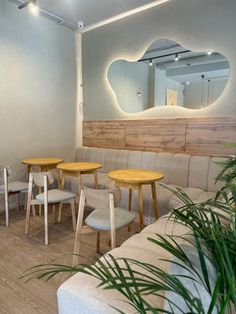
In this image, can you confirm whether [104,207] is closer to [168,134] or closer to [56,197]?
[56,197]

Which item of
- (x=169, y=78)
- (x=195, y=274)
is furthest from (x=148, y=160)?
(x=195, y=274)

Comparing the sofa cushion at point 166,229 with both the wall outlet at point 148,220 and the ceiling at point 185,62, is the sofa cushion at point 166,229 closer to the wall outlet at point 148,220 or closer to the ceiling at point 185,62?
the wall outlet at point 148,220

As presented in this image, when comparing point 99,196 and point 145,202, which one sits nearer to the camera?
point 99,196

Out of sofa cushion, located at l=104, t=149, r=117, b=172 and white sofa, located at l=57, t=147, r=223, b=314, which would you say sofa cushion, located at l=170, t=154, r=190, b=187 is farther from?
sofa cushion, located at l=104, t=149, r=117, b=172

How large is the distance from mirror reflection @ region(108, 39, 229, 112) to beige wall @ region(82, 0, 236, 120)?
80 mm

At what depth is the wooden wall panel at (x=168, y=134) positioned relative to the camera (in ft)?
9.39

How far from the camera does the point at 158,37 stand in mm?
3215

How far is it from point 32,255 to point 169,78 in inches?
111

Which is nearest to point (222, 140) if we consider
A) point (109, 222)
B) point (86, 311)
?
point (109, 222)

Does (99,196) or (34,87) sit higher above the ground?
(34,87)

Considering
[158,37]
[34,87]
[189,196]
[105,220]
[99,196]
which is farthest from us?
[34,87]

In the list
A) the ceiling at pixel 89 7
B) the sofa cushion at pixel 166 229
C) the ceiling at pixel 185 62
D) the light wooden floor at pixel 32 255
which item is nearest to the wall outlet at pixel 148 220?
the light wooden floor at pixel 32 255

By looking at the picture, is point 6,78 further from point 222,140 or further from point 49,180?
point 222,140

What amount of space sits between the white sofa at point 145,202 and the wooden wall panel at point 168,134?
0.16m
